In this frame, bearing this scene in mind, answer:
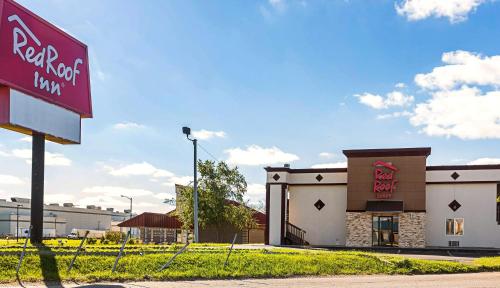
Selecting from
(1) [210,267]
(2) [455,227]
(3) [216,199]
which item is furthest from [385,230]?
(1) [210,267]

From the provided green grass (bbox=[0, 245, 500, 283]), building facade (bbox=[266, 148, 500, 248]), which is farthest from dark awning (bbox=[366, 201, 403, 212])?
green grass (bbox=[0, 245, 500, 283])

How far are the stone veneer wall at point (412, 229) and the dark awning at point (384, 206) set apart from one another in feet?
2.47

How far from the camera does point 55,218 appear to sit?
110312mm

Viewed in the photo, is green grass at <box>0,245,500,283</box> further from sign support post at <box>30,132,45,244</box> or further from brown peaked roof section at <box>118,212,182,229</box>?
brown peaked roof section at <box>118,212,182,229</box>

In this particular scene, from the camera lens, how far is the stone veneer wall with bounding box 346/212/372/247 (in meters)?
39.1

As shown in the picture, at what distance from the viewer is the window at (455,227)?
126ft

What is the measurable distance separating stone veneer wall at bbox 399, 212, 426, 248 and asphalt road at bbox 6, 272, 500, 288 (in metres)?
19.1

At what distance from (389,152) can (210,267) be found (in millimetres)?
23507

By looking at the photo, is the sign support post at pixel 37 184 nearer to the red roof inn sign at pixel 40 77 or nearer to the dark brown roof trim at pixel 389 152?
the red roof inn sign at pixel 40 77

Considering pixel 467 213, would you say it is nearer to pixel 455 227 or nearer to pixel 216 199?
pixel 455 227

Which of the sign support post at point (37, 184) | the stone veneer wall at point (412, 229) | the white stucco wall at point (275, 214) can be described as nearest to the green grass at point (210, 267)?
the sign support post at point (37, 184)

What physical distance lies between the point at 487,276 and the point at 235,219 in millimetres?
26084

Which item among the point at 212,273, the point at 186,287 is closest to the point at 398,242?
the point at 212,273

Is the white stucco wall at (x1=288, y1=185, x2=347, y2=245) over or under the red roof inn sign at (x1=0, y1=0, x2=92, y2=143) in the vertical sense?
under
